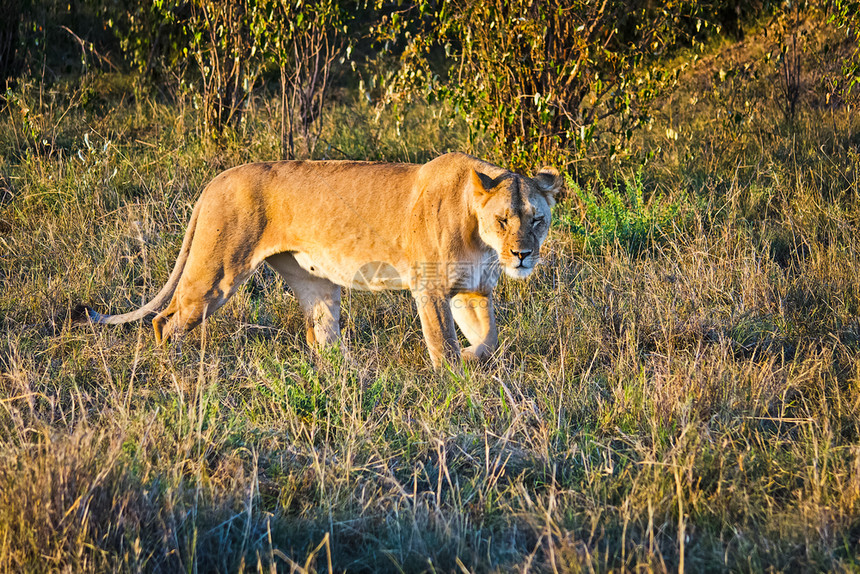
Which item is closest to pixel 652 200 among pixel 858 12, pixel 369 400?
pixel 858 12

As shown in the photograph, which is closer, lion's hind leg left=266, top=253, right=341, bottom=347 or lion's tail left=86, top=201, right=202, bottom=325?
lion's tail left=86, top=201, right=202, bottom=325

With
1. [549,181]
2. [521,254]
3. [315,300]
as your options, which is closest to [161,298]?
[315,300]

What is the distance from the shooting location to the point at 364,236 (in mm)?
4133

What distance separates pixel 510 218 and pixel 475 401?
823 mm

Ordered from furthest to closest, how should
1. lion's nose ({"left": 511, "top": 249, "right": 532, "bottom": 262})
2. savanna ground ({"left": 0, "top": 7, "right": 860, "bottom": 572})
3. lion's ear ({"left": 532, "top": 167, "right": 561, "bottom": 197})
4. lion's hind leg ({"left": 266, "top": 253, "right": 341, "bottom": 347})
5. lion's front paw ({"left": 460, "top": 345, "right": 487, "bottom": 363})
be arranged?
lion's hind leg ({"left": 266, "top": 253, "right": 341, "bottom": 347}), lion's front paw ({"left": 460, "top": 345, "right": 487, "bottom": 363}), lion's ear ({"left": 532, "top": 167, "right": 561, "bottom": 197}), lion's nose ({"left": 511, "top": 249, "right": 532, "bottom": 262}), savanna ground ({"left": 0, "top": 7, "right": 860, "bottom": 572})

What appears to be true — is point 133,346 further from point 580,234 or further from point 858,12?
point 858,12

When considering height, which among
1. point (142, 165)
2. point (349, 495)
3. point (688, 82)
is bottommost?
point (349, 495)

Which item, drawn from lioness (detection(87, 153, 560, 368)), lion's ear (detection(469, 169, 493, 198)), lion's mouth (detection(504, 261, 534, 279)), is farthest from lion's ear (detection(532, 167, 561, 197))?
lion's mouth (detection(504, 261, 534, 279))

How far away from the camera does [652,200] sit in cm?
590

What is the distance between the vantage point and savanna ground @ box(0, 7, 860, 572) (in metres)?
2.46

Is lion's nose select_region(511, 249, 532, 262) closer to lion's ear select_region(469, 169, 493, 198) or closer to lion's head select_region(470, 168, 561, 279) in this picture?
lion's head select_region(470, 168, 561, 279)

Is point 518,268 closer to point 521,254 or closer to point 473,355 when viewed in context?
point 521,254

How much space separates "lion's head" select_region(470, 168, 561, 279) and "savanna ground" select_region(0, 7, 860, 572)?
0.48 meters

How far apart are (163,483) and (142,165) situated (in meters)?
4.49
